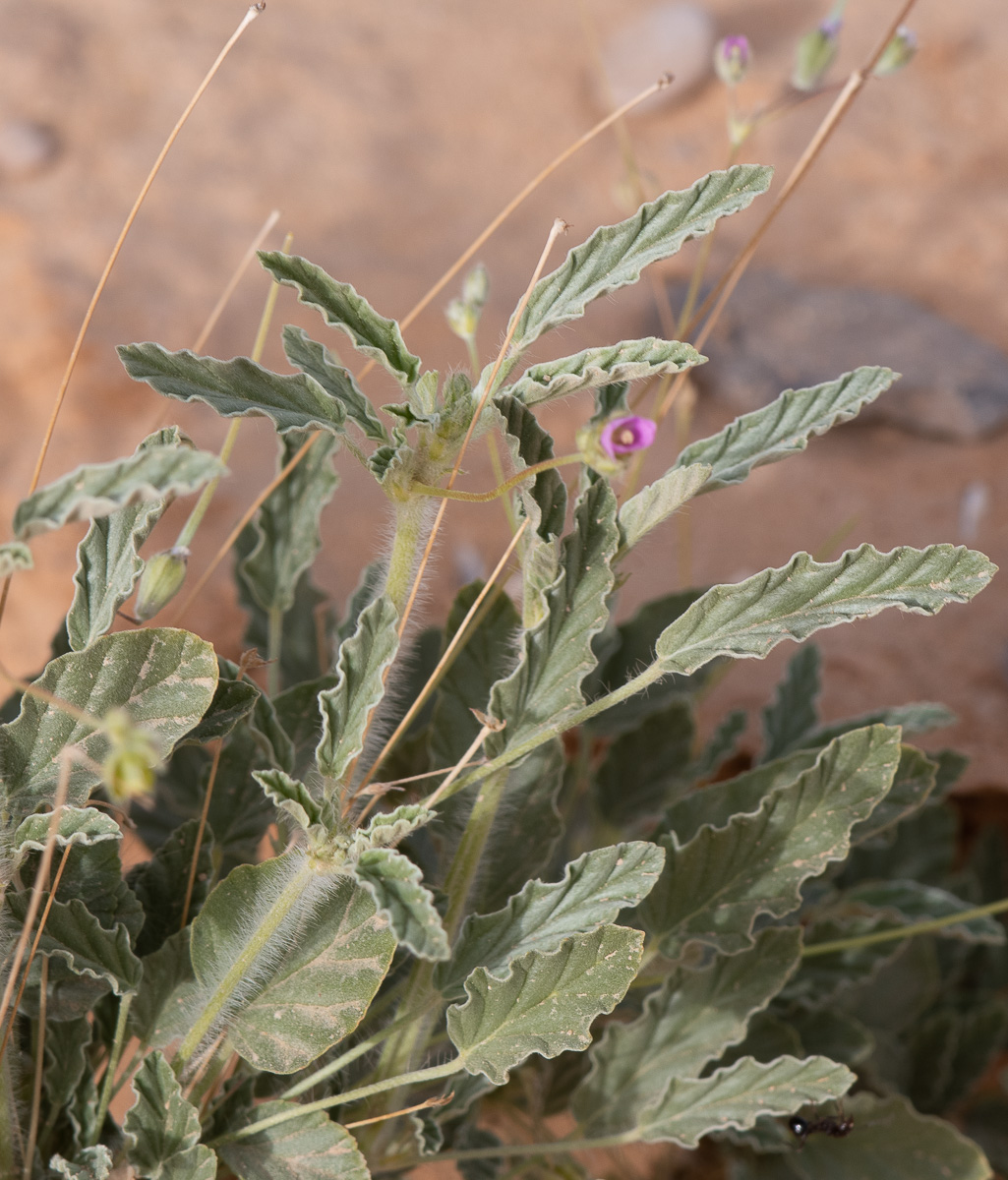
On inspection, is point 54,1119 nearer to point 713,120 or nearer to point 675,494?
point 675,494

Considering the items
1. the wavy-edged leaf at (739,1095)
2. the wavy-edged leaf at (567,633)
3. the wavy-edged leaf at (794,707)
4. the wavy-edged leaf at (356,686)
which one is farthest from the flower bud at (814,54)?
the wavy-edged leaf at (739,1095)

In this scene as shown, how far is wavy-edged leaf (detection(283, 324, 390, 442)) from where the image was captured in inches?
25.9

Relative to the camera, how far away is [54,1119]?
2.68 ft

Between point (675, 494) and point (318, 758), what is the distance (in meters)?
0.25

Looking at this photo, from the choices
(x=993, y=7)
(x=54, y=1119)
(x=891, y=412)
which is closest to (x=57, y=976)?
(x=54, y=1119)

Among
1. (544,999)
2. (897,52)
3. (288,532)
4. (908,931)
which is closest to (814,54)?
(897,52)

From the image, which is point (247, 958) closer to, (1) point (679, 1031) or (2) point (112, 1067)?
(2) point (112, 1067)

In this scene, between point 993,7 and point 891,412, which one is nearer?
point 891,412

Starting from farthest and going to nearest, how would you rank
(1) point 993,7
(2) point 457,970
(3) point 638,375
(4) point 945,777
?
(1) point 993,7 → (4) point 945,777 → (2) point 457,970 → (3) point 638,375

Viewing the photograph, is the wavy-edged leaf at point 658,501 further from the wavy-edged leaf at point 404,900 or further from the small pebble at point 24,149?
the small pebble at point 24,149

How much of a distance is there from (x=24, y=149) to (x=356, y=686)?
2.39 m

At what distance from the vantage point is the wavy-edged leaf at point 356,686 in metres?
0.64

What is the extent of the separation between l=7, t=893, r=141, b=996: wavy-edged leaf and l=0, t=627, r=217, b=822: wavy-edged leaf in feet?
0.24

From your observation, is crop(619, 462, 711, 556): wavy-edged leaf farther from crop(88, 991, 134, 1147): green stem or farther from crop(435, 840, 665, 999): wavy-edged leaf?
crop(88, 991, 134, 1147): green stem
